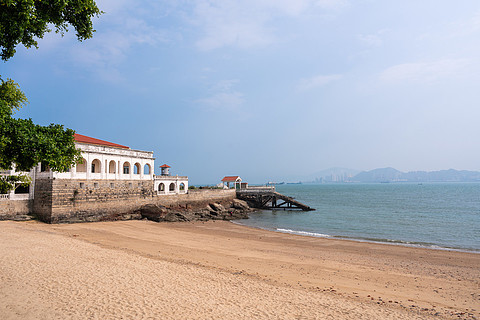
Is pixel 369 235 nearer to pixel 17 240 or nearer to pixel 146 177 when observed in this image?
pixel 146 177

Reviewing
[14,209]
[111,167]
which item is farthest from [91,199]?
[14,209]

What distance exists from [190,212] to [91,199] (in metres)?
13.1

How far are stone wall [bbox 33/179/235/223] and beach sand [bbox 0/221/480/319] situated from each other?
9261 mm

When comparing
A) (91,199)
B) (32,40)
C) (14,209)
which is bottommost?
(14,209)

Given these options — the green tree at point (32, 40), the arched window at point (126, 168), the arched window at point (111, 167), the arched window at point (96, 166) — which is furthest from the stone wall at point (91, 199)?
the green tree at point (32, 40)

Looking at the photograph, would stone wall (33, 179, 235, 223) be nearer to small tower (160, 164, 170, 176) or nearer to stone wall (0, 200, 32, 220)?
stone wall (0, 200, 32, 220)

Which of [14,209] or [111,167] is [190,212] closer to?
[111,167]

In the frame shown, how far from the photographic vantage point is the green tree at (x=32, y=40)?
7.38 meters

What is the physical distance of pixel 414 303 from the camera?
34.8 feet

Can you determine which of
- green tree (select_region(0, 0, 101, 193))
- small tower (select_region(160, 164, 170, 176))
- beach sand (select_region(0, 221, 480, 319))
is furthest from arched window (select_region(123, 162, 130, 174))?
green tree (select_region(0, 0, 101, 193))

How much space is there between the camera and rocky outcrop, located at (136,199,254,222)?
3359 centimetres

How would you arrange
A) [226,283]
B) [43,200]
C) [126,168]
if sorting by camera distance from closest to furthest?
1. [226,283]
2. [43,200]
3. [126,168]

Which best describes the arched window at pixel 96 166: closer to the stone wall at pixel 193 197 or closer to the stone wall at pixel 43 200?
the stone wall at pixel 43 200

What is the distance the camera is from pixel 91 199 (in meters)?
29.1
